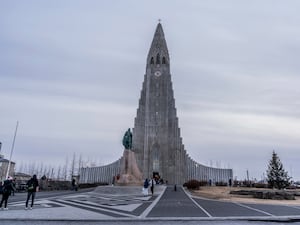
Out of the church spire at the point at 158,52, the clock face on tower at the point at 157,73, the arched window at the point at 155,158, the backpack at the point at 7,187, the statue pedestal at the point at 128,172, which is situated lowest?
the backpack at the point at 7,187

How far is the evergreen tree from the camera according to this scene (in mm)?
45812

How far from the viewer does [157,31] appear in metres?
74.0

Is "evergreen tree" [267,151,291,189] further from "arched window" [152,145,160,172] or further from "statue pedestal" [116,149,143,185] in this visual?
"statue pedestal" [116,149,143,185]

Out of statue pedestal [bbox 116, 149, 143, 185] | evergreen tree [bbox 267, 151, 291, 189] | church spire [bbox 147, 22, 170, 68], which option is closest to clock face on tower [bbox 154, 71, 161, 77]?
church spire [bbox 147, 22, 170, 68]

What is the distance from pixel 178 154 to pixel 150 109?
1234 centimetres

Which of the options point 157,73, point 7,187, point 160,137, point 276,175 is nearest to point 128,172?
point 7,187

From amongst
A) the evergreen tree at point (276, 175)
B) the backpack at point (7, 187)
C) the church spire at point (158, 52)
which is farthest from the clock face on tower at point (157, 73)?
the backpack at point (7, 187)

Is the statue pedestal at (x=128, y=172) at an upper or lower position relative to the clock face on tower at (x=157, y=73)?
lower

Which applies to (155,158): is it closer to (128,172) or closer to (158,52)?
(158,52)

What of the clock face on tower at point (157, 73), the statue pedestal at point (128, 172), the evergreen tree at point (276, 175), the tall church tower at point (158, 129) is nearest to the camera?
the statue pedestal at point (128, 172)

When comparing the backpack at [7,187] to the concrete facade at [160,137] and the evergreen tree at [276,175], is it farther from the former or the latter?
the concrete facade at [160,137]

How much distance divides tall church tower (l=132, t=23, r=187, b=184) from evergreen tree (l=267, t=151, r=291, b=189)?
1984cm

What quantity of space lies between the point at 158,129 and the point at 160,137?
1920 mm

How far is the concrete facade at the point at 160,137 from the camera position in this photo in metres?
61.2
